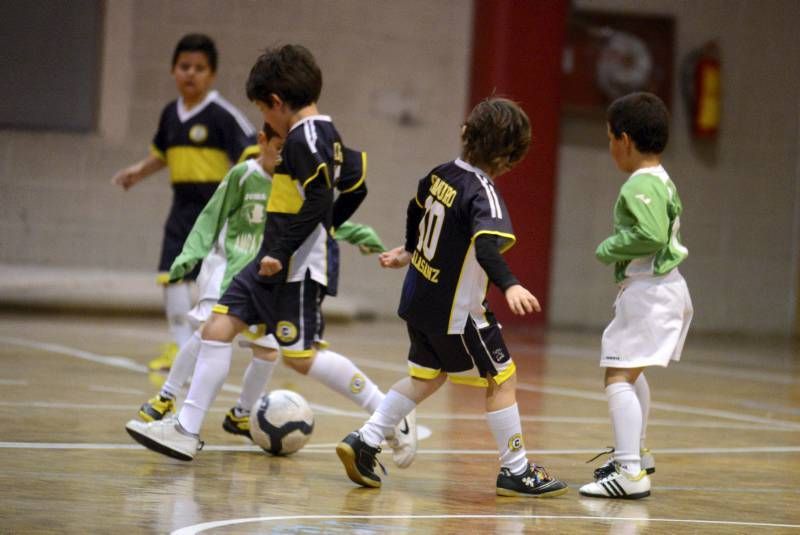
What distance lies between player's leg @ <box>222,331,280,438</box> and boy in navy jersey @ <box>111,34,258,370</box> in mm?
2196

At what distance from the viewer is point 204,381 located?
171 inches

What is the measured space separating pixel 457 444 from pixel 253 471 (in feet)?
3.62

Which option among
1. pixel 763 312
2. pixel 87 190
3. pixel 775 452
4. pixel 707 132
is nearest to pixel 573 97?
pixel 707 132

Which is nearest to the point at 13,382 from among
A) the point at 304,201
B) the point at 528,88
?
the point at 304,201

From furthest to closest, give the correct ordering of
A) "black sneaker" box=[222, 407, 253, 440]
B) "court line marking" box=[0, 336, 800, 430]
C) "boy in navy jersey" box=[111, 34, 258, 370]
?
"boy in navy jersey" box=[111, 34, 258, 370]
"court line marking" box=[0, 336, 800, 430]
"black sneaker" box=[222, 407, 253, 440]

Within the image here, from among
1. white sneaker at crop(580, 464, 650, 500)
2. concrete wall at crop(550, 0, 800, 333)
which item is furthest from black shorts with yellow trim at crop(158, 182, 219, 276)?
concrete wall at crop(550, 0, 800, 333)

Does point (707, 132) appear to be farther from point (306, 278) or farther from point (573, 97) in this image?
point (306, 278)

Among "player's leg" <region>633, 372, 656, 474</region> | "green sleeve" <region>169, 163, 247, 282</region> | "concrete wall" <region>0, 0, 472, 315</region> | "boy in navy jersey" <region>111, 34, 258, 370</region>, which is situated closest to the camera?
"player's leg" <region>633, 372, 656, 474</region>

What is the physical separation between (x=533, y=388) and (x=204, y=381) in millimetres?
3212

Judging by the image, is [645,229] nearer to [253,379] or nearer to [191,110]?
[253,379]

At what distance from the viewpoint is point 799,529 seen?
355 cm

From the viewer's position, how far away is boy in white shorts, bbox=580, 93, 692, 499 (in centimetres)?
401

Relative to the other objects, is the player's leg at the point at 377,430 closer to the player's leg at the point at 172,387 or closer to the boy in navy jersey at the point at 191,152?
the player's leg at the point at 172,387

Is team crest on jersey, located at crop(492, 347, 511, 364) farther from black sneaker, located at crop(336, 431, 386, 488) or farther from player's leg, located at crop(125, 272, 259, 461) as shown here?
player's leg, located at crop(125, 272, 259, 461)
